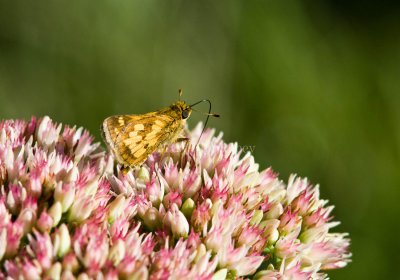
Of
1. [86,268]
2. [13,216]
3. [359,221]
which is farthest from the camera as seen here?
[359,221]

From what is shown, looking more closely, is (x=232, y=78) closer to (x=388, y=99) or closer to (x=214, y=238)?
(x=388, y=99)

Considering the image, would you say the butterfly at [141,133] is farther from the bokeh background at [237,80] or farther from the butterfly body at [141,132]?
the bokeh background at [237,80]

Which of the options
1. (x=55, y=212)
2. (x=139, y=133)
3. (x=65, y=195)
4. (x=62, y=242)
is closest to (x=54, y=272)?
(x=62, y=242)

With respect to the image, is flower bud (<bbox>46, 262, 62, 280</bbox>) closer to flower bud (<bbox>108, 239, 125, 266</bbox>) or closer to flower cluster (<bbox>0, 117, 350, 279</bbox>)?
flower cluster (<bbox>0, 117, 350, 279</bbox>)

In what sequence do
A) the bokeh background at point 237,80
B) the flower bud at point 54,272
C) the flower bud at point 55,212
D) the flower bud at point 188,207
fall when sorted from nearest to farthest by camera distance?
the flower bud at point 54,272 < the flower bud at point 55,212 < the flower bud at point 188,207 < the bokeh background at point 237,80

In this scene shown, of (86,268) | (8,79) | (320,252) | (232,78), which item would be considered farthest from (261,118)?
(86,268)

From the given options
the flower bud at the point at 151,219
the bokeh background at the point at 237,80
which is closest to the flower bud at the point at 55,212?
the flower bud at the point at 151,219

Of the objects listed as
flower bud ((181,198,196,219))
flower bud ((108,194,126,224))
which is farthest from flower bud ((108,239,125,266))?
flower bud ((181,198,196,219))
